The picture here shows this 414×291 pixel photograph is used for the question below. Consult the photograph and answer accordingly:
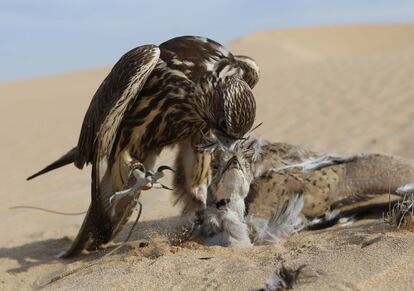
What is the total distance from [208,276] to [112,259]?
3.64ft

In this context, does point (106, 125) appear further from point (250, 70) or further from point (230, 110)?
point (250, 70)

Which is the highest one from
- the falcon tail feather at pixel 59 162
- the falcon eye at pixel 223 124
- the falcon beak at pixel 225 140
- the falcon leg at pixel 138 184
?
the falcon eye at pixel 223 124

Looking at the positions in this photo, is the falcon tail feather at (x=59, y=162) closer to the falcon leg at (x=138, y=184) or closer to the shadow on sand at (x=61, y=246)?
the shadow on sand at (x=61, y=246)

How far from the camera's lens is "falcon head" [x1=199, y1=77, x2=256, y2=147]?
11.3ft

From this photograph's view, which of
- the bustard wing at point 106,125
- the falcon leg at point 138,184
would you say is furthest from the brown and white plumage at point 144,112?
the falcon leg at point 138,184

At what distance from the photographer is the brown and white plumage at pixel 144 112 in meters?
4.01

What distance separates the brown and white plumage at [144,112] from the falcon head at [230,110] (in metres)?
0.03

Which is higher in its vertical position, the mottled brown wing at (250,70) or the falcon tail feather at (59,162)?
Answer: the mottled brown wing at (250,70)

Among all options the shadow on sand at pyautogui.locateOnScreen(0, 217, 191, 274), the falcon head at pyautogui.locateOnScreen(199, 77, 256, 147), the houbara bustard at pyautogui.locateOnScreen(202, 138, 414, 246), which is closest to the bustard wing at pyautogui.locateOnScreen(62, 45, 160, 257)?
the shadow on sand at pyautogui.locateOnScreen(0, 217, 191, 274)

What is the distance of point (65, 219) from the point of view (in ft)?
21.5

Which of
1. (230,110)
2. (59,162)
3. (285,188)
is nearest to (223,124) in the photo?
(230,110)

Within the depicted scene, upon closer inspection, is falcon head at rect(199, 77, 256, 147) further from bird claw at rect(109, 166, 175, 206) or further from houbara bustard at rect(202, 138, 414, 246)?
bird claw at rect(109, 166, 175, 206)

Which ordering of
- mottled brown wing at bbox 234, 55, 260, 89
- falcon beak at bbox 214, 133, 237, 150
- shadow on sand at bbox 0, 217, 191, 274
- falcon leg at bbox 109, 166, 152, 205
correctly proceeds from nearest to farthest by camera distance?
falcon beak at bbox 214, 133, 237, 150, falcon leg at bbox 109, 166, 152, 205, shadow on sand at bbox 0, 217, 191, 274, mottled brown wing at bbox 234, 55, 260, 89

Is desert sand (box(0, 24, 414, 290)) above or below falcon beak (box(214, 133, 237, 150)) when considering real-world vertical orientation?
below
